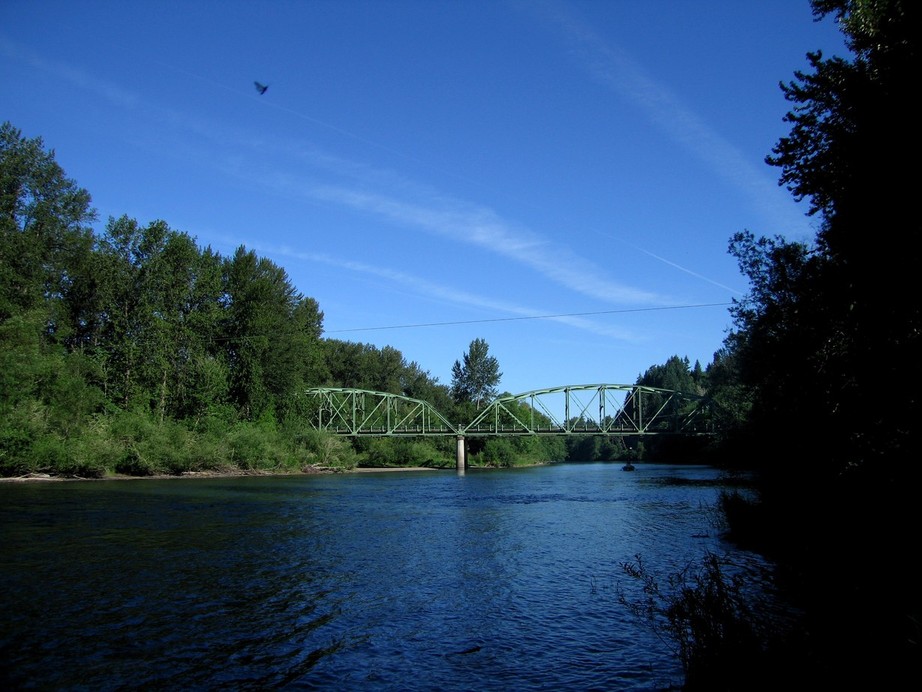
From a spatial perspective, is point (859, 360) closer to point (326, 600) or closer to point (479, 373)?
point (326, 600)

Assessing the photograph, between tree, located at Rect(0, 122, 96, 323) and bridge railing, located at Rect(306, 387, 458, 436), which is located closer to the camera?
tree, located at Rect(0, 122, 96, 323)

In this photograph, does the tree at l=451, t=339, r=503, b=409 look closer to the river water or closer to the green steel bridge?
the green steel bridge

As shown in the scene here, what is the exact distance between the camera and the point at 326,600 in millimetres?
13484

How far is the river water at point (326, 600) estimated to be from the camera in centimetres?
929

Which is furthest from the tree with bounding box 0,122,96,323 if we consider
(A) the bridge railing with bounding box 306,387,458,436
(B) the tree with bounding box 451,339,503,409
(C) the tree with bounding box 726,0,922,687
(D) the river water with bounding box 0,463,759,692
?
(B) the tree with bounding box 451,339,503,409

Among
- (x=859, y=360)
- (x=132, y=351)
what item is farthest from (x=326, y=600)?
(x=132, y=351)

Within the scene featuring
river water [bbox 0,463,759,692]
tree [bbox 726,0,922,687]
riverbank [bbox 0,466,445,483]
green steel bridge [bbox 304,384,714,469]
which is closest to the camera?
tree [bbox 726,0,922,687]

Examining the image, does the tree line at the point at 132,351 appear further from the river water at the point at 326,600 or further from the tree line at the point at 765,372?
the river water at the point at 326,600

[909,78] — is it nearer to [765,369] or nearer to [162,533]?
[765,369]

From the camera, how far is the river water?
929 cm

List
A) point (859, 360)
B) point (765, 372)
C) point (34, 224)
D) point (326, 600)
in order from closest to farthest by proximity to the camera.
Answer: point (859, 360) < point (326, 600) < point (765, 372) < point (34, 224)

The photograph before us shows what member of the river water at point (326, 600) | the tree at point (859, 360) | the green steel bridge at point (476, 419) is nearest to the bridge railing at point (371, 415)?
the green steel bridge at point (476, 419)

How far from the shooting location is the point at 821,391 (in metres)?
16.2

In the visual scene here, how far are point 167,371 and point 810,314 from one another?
54556 mm
